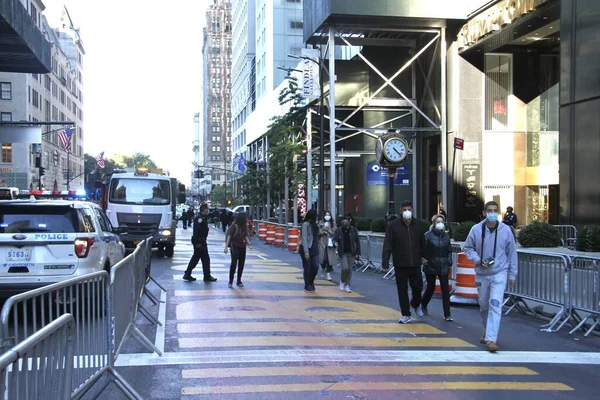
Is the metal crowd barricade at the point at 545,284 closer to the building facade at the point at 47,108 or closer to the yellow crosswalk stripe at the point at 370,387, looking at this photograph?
the yellow crosswalk stripe at the point at 370,387

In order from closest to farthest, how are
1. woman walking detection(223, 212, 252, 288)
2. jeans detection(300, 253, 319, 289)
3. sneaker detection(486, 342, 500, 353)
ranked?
sneaker detection(486, 342, 500, 353) < jeans detection(300, 253, 319, 289) < woman walking detection(223, 212, 252, 288)

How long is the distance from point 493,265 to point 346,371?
2625 mm

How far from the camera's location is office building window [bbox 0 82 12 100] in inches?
2346

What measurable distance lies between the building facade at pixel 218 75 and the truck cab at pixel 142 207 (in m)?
144

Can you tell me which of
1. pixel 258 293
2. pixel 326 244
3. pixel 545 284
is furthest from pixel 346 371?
pixel 326 244

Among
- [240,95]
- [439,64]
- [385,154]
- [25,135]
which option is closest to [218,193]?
[240,95]

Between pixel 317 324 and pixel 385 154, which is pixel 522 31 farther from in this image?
pixel 317 324

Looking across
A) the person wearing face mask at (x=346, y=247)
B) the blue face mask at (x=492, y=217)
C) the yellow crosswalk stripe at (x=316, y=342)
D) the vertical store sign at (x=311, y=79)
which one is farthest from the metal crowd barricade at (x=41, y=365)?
the vertical store sign at (x=311, y=79)

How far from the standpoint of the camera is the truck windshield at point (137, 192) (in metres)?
21.5

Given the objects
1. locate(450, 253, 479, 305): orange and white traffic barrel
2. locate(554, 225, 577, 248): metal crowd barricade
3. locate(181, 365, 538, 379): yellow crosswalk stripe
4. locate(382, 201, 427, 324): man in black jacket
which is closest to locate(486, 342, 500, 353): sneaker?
locate(181, 365, 538, 379): yellow crosswalk stripe

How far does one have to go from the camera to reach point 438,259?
33.5 ft

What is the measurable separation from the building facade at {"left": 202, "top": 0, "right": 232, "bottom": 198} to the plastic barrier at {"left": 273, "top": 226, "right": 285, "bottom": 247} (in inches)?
5355

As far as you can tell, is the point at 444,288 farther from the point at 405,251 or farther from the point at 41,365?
the point at 41,365

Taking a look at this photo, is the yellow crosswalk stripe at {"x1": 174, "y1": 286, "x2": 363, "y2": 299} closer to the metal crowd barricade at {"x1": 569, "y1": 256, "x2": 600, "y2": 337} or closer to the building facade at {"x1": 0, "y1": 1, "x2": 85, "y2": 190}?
the metal crowd barricade at {"x1": 569, "y1": 256, "x2": 600, "y2": 337}
